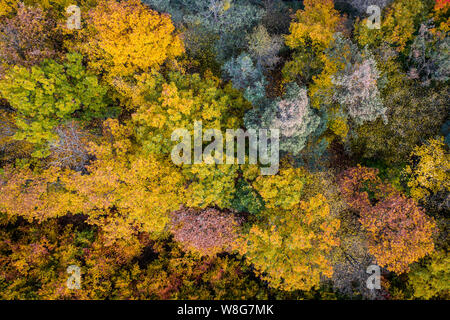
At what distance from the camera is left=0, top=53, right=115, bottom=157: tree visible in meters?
16.7

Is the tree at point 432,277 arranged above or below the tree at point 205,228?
below

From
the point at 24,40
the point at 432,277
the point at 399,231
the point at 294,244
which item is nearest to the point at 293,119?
the point at 294,244

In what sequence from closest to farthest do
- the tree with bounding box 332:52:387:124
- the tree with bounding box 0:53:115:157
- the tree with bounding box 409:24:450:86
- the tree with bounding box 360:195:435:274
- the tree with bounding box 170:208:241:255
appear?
the tree with bounding box 0:53:115:157, the tree with bounding box 332:52:387:124, the tree with bounding box 360:195:435:274, the tree with bounding box 170:208:241:255, the tree with bounding box 409:24:450:86

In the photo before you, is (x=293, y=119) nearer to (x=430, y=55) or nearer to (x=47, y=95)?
(x=430, y=55)

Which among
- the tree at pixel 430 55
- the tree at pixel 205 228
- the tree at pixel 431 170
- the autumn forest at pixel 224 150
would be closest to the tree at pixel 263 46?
the autumn forest at pixel 224 150

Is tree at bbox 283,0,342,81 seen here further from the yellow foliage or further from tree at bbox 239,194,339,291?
tree at bbox 239,194,339,291

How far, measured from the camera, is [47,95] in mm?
17875

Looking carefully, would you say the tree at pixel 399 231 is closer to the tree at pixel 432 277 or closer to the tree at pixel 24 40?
the tree at pixel 432 277

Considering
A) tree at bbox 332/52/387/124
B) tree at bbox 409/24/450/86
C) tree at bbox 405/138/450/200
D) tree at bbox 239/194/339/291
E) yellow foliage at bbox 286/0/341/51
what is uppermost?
yellow foliage at bbox 286/0/341/51

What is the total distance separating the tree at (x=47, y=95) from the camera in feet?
54.9

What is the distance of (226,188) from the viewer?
18.9m

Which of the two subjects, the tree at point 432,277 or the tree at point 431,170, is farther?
the tree at point 432,277

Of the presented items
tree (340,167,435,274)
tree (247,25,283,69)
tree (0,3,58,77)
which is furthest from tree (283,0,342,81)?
tree (0,3,58,77)
